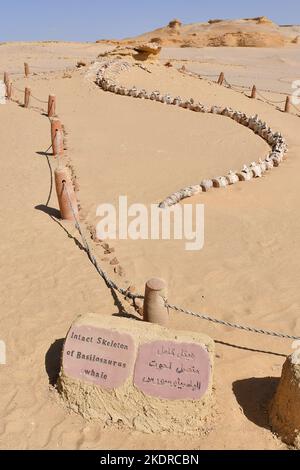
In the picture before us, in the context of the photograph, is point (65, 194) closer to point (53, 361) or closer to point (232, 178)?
point (53, 361)

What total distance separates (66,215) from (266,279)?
3.68 metres

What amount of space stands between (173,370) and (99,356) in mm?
706

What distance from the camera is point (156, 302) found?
4.48m

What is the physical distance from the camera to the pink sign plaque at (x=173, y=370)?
367 centimetres

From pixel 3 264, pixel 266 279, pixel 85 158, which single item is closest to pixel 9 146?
pixel 85 158

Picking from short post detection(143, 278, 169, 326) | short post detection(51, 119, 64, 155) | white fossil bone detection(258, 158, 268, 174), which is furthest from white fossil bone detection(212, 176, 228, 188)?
short post detection(143, 278, 169, 326)

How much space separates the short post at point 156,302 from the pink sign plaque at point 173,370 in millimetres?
696

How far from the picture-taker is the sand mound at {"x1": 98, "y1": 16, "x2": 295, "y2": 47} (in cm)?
4478

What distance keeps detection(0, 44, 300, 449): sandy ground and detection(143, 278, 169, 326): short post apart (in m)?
0.63

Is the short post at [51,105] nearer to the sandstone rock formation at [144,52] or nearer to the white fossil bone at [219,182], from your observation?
the white fossil bone at [219,182]

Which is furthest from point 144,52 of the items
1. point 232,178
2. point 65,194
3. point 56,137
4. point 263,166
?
point 65,194

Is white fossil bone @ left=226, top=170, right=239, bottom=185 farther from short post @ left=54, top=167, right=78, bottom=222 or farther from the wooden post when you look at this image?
the wooden post
